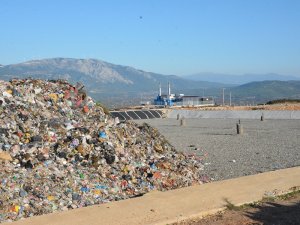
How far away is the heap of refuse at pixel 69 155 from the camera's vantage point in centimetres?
1064

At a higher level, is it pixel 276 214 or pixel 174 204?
pixel 174 204

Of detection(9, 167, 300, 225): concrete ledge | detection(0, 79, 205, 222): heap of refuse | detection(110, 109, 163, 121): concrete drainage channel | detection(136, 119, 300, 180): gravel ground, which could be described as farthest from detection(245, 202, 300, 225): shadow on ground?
detection(110, 109, 163, 121): concrete drainage channel

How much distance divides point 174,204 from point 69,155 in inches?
123

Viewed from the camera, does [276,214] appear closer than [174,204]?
Yes

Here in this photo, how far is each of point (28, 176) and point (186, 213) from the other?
11.5 ft

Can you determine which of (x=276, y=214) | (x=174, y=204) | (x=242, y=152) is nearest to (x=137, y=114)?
(x=242, y=152)

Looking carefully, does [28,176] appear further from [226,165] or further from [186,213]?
[226,165]

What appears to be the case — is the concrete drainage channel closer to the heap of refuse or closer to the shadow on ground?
the heap of refuse

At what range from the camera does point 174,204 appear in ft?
34.9

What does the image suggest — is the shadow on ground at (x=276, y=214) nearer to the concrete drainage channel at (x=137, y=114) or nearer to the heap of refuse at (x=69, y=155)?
the heap of refuse at (x=69, y=155)

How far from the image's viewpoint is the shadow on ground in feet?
31.4

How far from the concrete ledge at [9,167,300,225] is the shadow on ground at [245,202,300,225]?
556mm

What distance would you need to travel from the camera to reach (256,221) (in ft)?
31.9

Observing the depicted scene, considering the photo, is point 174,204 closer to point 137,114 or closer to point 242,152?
point 242,152
